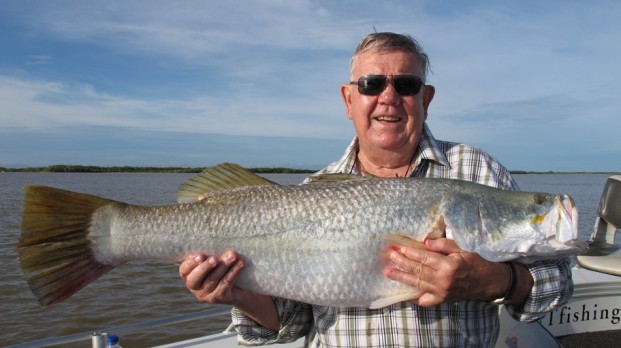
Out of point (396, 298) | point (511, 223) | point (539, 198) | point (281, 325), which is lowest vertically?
point (281, 325)

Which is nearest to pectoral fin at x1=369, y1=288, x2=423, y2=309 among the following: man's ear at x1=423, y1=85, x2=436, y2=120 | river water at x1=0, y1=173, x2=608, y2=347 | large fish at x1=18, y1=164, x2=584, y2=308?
large fish at x1=18, y1=164, x2=584, y2=308

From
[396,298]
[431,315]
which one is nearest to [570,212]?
[431,315]

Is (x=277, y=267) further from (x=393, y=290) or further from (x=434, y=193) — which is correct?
(x=434, y=193)

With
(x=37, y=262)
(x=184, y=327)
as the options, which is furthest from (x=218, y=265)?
(x=184, y=327)

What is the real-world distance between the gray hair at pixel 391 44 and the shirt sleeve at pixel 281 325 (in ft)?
5.68

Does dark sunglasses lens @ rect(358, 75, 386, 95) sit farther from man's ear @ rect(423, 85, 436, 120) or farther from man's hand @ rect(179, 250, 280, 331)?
man's hand @ rect(179, 250, 280, 331)

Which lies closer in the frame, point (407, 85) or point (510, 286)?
point (510, 286)

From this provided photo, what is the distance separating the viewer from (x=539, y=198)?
9.51 feet

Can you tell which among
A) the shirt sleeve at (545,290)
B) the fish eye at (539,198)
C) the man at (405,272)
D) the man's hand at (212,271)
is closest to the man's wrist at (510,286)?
the man at (405,272)

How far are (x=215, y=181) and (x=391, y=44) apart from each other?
1.45 meters

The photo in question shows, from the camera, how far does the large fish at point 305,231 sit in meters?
2.84

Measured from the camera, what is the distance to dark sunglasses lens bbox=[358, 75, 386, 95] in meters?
3.27

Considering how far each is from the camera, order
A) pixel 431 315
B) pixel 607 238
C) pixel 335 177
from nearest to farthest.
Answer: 1. pixel 431 315
2. pixel 335 177
3. pixel 607 238

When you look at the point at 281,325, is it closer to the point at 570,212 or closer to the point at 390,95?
the point at 390,95
